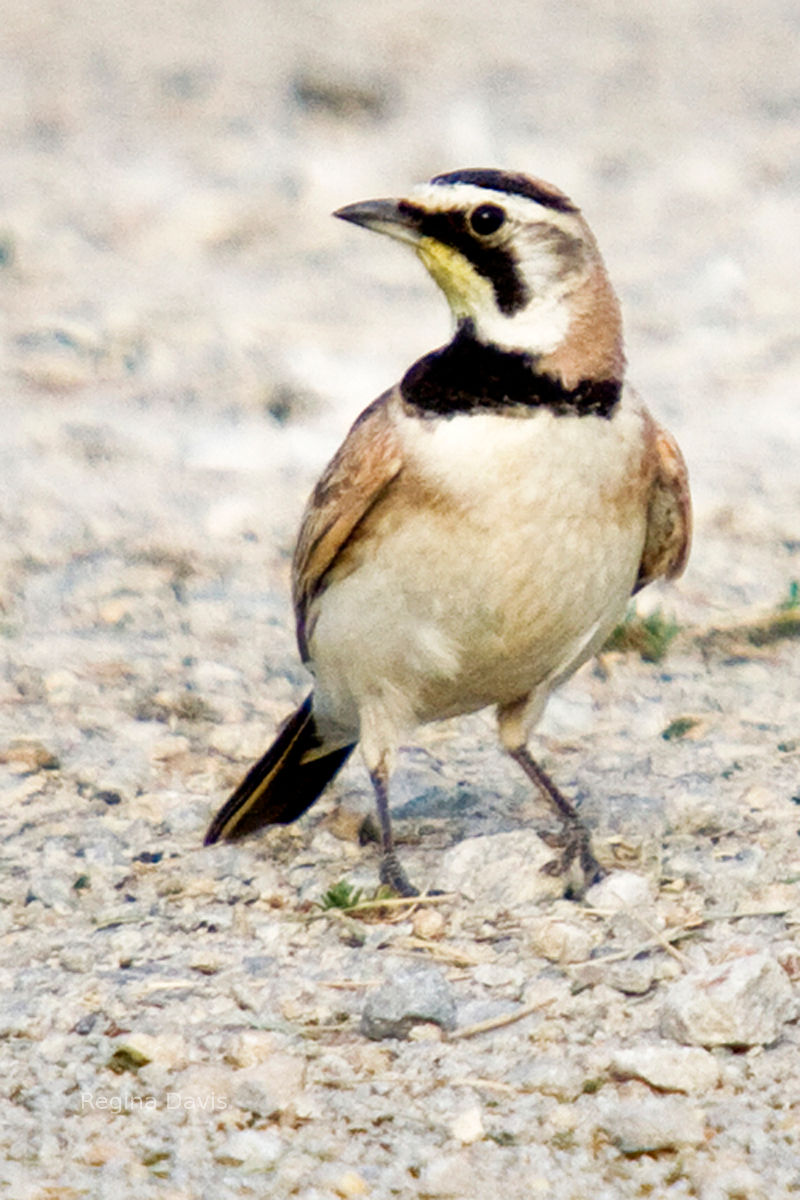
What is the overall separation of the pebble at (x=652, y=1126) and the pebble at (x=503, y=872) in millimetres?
945

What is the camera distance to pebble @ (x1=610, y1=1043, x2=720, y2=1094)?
3.68m

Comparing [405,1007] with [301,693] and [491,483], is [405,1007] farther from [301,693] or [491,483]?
[301,693]

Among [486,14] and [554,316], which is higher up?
[554,316]

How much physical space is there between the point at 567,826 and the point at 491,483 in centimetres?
109

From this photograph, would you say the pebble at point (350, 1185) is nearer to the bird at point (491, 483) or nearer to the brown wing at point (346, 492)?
the bird at point (491, 483)

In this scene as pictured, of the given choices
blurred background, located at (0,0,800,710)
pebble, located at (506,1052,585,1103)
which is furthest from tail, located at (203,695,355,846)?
pebble, located at (506,1052,585,1103)

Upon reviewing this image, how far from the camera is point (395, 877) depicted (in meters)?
4.60

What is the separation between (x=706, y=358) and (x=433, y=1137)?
19.6 ft

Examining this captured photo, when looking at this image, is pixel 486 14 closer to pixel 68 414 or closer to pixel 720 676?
pixel 68 414

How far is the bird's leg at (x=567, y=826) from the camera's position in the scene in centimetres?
463

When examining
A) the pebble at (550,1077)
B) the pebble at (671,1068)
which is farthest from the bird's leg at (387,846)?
the pebble at (671,1068)

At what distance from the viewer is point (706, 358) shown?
29.2ft

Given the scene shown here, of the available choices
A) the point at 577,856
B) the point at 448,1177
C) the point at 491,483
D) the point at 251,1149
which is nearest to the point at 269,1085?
the point at 251,1149

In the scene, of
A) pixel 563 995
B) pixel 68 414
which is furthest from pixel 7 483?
pixel 563 995
